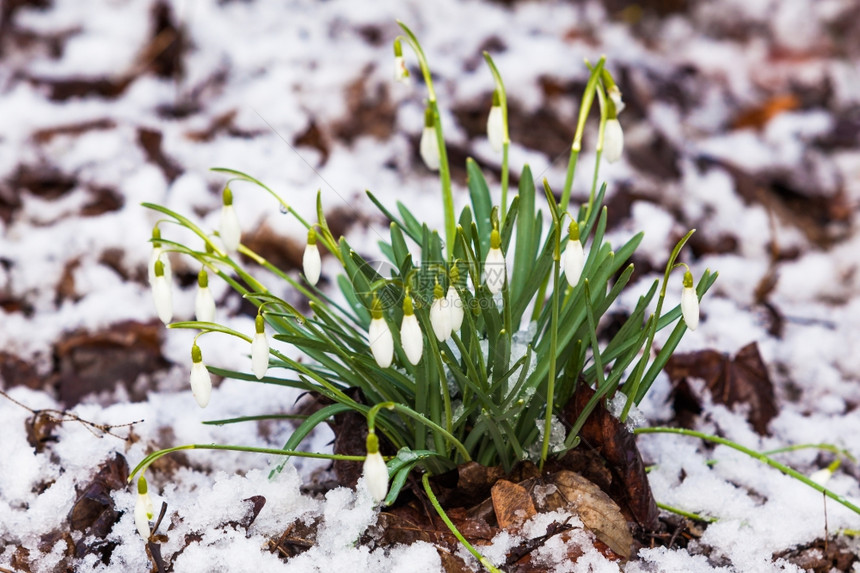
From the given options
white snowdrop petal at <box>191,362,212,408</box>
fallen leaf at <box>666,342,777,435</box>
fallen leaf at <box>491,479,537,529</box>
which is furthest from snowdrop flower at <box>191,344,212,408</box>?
fallen leaf at <box>666,342,777,435</box>

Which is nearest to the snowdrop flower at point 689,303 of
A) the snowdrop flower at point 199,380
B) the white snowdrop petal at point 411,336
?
the white snowdrop petal at point 411,336

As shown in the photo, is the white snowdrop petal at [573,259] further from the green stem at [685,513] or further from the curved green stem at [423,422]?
the green stem at [685,513]

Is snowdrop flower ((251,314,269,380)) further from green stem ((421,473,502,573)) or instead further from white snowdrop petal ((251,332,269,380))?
green stem ((421,473,502,573))

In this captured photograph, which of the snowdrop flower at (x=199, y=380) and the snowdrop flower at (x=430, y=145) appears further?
A: the snowdrop flower at (x=430, y=145)

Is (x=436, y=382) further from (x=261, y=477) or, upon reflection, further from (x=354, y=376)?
(x=261, y=477)

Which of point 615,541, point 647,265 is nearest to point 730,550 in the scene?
point 615,541

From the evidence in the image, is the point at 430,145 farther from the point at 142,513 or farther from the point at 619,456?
the point at 142,513

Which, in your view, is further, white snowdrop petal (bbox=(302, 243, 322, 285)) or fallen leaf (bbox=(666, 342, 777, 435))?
fallen leaf (bbox=(666, 342, 777, 435))
